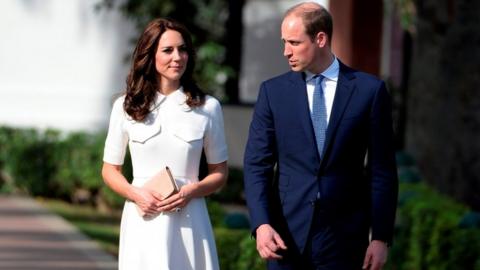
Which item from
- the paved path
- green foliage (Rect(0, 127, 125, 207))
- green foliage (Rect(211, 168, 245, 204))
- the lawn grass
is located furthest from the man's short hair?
green foliage (Rect(0, 127, 125, 207))

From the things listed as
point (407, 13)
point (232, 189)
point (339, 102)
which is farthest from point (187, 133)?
point (232, 189)

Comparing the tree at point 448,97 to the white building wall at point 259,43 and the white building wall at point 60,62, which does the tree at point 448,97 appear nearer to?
the white building wall at point 259,43

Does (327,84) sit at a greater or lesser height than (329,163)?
greater

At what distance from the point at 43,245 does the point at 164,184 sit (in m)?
6.46

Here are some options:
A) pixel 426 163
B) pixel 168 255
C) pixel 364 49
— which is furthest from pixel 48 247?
pixel 168 255

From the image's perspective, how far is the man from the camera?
543 centimetres

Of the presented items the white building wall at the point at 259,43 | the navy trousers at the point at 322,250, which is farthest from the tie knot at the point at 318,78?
the white building wall at the point at 259,43

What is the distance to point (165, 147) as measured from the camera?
5867mm

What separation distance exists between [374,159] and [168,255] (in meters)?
1.00

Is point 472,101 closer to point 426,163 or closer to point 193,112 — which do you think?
point 426,163

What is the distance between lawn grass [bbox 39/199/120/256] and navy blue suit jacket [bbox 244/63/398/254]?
22.2 feet

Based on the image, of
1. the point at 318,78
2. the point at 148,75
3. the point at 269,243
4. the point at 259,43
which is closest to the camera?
the point at 269,243

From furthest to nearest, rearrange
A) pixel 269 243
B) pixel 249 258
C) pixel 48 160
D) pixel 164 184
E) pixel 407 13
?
pixel 48 160 < pixel 407 13 < pixel 249 258 < pixel 164 184 < pixel 269 243

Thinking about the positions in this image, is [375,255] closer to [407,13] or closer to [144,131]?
[144,131]
